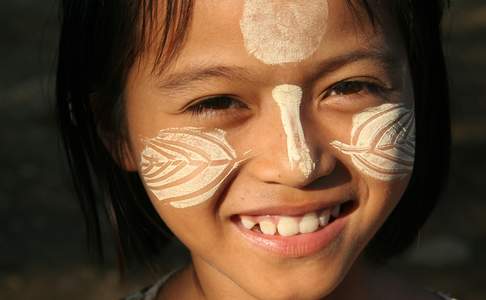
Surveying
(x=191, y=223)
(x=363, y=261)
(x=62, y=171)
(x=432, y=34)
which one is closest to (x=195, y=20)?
(x=191, y=223)

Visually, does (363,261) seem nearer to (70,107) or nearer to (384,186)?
(384,186)

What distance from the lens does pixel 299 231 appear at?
167 cm

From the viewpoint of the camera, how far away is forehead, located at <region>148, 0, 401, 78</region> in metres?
1.53

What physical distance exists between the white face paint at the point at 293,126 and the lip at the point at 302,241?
0.62ft

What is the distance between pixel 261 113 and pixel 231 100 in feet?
0.19

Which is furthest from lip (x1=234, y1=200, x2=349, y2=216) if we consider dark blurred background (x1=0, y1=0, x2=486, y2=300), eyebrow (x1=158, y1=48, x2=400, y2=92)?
dark blurred background (x1=0, y1=0, x2=486, y2=300)

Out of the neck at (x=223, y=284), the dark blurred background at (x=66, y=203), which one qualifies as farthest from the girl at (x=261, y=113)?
the dark blurred background at (x=66, y=203)

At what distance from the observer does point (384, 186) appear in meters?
1.69

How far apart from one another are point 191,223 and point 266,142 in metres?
0.26

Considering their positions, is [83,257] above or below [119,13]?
below

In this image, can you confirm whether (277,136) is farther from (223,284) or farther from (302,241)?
(223,284)

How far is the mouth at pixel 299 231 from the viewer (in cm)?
165

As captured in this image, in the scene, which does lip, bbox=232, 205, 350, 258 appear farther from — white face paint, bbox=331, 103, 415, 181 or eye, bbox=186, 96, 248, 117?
eye, bbox=186, 96, 248, 117

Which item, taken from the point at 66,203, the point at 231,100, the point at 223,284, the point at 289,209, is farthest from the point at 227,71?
the point at 66,203
